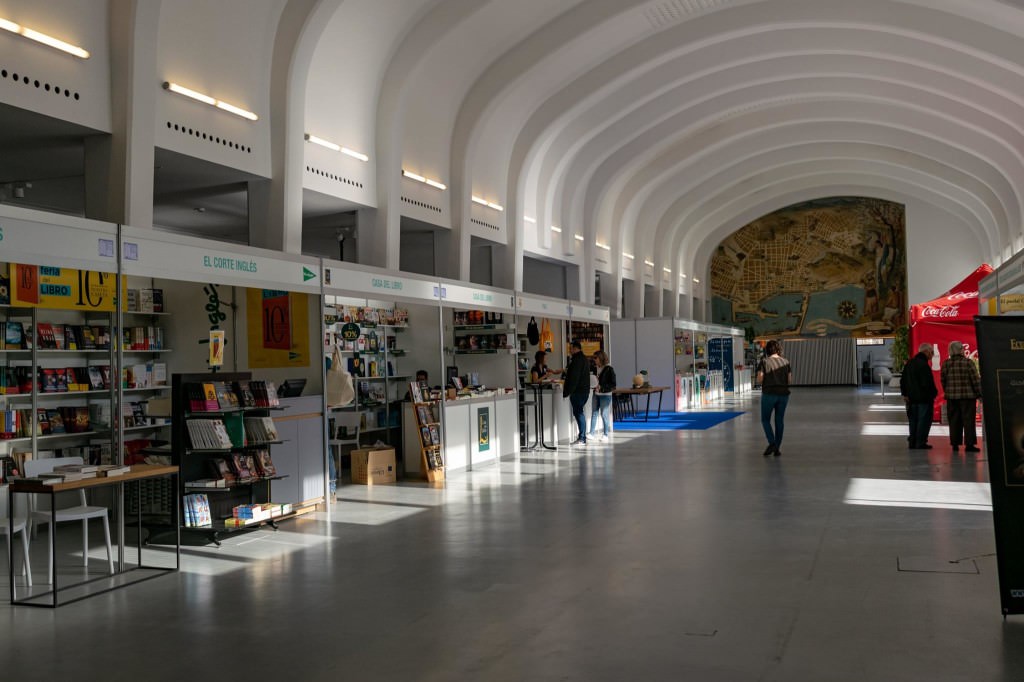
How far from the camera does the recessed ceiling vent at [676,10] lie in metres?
13.5

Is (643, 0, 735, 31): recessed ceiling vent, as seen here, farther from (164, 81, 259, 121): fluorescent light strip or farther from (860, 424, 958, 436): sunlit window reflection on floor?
(860, 424, 958, 436): sunlit window reflection on floor

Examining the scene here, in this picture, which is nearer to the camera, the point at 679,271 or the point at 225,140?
the point at 225,140

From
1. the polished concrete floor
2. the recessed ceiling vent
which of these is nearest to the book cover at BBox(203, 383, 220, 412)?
the polished concrete floor

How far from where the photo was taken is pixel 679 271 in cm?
3089

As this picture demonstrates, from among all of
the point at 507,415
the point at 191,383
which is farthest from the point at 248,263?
the point at 507,415

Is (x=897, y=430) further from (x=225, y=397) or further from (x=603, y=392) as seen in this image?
(x=225, y=397)

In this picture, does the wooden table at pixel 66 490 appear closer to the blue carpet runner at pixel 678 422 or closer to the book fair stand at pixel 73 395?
the book fair stand at pixel 73 395

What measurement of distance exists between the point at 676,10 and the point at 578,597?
10670 millimetres

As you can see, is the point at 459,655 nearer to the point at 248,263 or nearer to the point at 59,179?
the point at 248,263

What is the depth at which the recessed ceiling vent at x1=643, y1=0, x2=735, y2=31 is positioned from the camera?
13.5 meters

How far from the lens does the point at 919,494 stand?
9.07 m

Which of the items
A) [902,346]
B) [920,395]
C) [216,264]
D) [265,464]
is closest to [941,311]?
[920,395]

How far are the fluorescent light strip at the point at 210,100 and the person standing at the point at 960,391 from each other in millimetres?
9401

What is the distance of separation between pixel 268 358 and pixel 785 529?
5.42 meters
